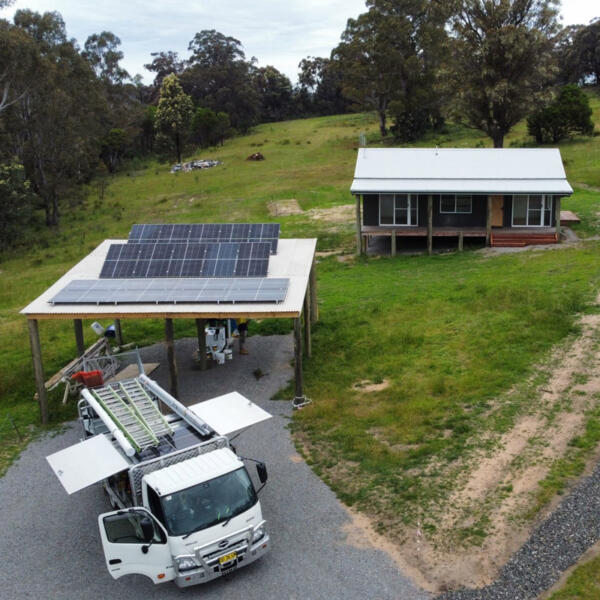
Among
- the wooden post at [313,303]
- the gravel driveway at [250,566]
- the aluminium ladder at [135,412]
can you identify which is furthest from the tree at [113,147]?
the aluminium ladder at [135,412]

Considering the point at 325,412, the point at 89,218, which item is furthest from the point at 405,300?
the point at 89,218

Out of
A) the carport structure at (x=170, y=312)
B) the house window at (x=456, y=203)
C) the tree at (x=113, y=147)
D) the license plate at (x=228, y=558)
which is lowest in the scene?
the license plate at (x=228, y=558)

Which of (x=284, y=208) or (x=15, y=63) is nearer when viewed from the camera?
(x=15, y=63)

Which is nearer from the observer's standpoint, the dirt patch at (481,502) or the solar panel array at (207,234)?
the dirt patch at (481,502)

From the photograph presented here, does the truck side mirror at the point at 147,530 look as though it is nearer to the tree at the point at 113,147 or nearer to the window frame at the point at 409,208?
the window frame at the point at 409,208

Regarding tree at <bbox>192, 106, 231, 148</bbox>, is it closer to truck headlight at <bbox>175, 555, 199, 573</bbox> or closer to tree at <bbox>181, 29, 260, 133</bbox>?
tree at <bbox>181, 29, 260, 133</bbox>

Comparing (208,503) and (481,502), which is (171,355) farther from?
(481,502)

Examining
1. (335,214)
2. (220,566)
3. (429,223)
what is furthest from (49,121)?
(220,566)

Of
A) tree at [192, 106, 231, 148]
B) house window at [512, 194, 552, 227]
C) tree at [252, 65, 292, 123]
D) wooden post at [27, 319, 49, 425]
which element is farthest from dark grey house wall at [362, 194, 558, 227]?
tree at [252, 65, 292, 123]

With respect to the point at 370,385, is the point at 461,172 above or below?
above
